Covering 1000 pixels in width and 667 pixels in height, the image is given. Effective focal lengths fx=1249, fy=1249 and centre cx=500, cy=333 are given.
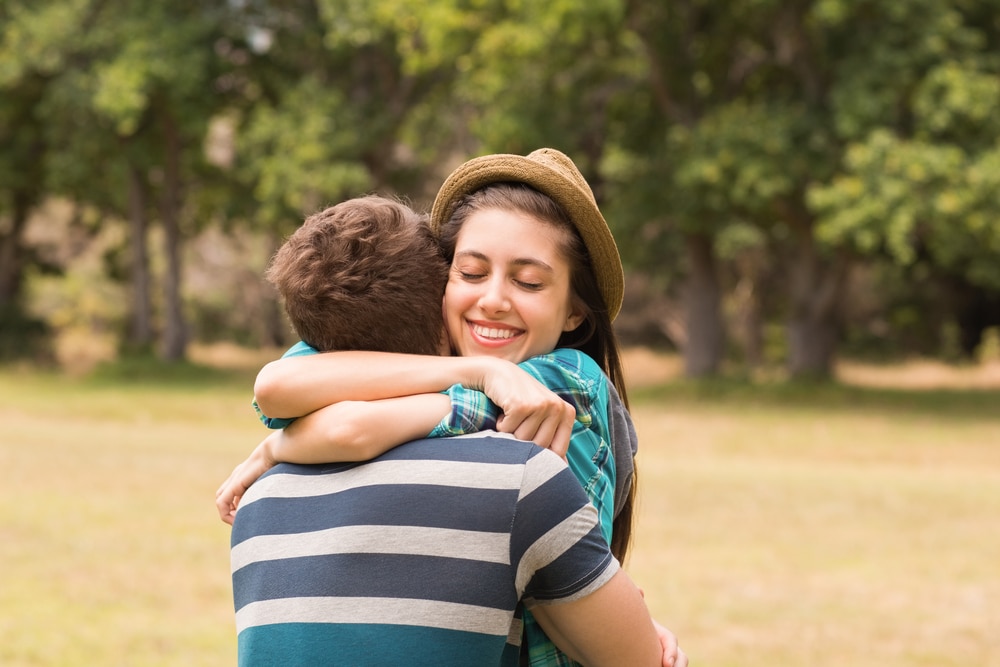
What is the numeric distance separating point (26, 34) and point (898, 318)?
1053 inches

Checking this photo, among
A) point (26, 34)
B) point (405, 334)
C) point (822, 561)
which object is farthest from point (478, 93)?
point (405, 334)

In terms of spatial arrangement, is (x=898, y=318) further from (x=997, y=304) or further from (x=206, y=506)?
(x=206, y=506)

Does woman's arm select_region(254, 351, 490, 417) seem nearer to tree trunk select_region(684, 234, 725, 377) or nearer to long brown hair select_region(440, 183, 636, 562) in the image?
long brown hair select_region(440, 183, 636, 562)

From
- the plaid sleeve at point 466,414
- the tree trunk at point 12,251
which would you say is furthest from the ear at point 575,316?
the tree trunk at point 12,251

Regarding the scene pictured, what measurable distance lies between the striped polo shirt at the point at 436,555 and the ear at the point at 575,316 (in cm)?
55

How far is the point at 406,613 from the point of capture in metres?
1.75

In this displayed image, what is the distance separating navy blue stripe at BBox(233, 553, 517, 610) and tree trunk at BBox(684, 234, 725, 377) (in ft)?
78.6

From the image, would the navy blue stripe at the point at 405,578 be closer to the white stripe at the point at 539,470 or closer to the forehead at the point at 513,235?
the white stripe at the point at 539,470

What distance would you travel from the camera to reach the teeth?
218 cm

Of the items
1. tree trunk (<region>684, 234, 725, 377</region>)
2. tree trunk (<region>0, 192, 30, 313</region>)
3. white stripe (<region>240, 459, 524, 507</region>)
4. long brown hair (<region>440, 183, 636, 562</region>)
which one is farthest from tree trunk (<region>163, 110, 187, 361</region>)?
white stripe (<region>240, 459, 524, 507</region>)

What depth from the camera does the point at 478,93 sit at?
24.5 meters

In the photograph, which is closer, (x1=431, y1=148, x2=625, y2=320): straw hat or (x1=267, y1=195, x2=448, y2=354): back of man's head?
(x1=267, y1=195, x2=448, y2=354): back of man's head

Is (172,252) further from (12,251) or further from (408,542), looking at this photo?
(408,542)

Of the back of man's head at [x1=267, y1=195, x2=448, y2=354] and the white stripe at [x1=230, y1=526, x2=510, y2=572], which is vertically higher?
the back of man's head at [x1=267, y1=195, x2=448, y2=354]
